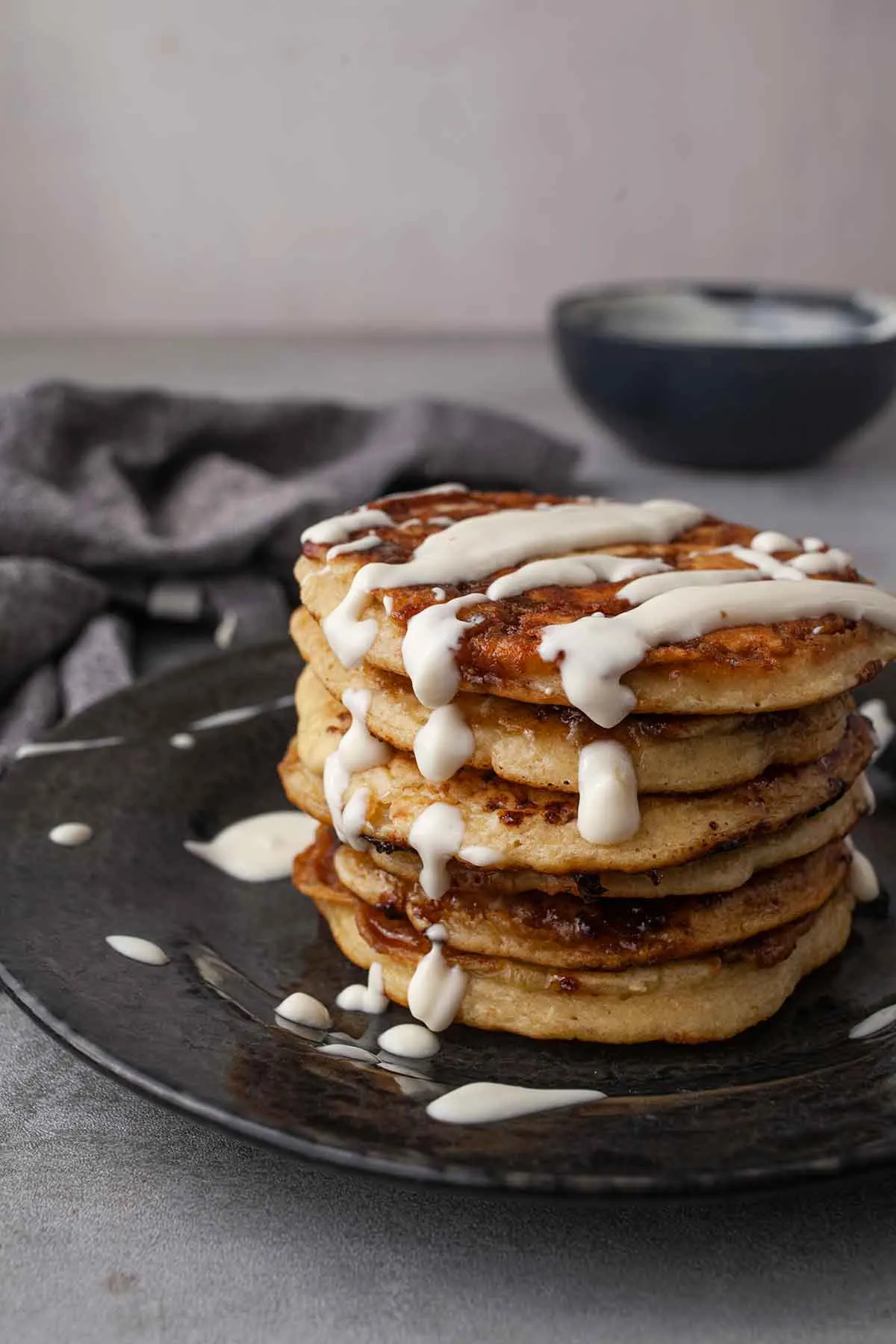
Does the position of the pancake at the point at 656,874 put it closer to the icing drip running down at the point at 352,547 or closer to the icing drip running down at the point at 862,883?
the icing drip running down at the point at 862,883

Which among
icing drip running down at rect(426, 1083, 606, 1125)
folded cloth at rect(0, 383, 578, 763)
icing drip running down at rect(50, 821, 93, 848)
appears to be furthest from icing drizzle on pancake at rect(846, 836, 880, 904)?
folded cloth at rect(0, 383, 578, 763)

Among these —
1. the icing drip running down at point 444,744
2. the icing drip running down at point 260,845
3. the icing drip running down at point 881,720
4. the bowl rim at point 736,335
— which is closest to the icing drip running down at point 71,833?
the icing drip running down at point 260,845

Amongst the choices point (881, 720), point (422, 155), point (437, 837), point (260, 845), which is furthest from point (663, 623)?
point (422, 155)

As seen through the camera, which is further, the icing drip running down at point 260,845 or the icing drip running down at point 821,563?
the icing drip running down at point 260,845

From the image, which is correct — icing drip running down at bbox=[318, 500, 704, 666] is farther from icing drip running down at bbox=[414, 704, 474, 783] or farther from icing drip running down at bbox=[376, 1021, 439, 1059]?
icing drip running down at bbox=[376, 1021, 439, 1059]

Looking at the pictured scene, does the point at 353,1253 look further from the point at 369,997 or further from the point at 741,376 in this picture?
the point at 741,376
